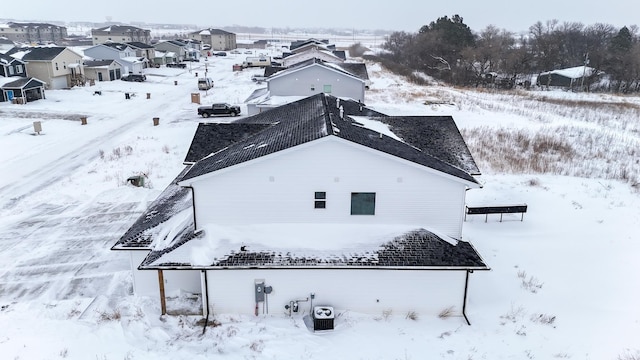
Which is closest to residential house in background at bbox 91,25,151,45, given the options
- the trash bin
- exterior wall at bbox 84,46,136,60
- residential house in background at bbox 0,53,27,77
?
exterior wall at bbox 84,46,136,60

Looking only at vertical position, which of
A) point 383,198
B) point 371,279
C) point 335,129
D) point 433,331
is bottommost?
point 433,331

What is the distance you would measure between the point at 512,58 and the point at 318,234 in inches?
2797

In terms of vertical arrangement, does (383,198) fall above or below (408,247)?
above

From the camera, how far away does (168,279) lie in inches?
607

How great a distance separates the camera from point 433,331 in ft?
45.4

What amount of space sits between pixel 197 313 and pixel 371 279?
572 cm

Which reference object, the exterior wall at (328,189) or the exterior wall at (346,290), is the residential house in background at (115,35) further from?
the exterior wall at (346,290)

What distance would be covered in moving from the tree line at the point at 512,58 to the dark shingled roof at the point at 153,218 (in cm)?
6244

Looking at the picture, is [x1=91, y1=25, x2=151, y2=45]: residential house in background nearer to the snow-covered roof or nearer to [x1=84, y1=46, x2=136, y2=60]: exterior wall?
[x1=84, y1=46, x2=136, y2=60]: exterior wall

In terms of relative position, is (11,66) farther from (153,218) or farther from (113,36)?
(113,36)

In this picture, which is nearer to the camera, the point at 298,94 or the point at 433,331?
the point at 433,331

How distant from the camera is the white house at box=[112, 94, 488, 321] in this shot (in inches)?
556

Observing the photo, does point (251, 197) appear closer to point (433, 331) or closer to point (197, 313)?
point (197, 313)

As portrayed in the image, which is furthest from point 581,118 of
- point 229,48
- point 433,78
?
point 229,48
